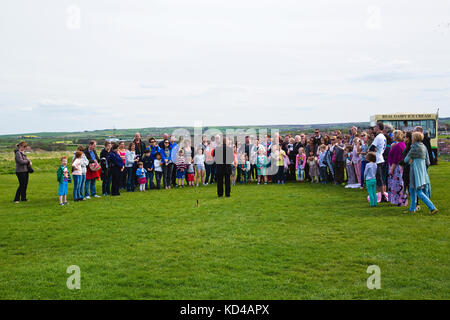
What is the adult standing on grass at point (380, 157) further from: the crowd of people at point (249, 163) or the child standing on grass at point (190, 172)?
the child standing on grass at point (190, 172)

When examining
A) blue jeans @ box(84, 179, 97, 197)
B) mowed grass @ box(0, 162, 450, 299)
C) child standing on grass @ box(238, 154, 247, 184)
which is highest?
child standing on grass @ box(238, 154, 247, 184)

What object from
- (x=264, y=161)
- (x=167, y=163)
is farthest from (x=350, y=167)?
(x=167, y=163)

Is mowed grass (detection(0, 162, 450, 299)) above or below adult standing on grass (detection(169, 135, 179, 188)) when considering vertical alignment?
below

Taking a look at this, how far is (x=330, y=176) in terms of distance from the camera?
733 inches

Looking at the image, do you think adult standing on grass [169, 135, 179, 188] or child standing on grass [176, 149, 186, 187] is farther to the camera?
child standing on grass [176, 149, 186, 187]

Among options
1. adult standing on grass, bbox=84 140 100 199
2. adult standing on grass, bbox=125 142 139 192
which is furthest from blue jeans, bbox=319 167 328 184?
adult standing on grass, bbox=84 140 100 199

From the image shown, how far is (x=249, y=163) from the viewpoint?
19.7 m

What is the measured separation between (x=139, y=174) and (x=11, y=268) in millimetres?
10663

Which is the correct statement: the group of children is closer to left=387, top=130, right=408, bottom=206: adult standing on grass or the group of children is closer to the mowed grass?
left=387, top=130, right=408, bottom=206: adult standing on grass

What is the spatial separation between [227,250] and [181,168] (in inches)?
440

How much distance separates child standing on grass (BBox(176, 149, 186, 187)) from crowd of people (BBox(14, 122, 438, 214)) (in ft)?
0.15

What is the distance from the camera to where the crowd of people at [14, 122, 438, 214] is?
12.8 m

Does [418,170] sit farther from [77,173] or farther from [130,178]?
[130,178]

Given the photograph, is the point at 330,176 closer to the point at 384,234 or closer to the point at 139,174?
the point at 139,174
